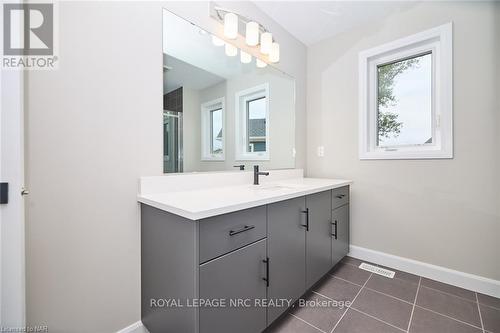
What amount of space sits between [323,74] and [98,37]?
2.13 meters

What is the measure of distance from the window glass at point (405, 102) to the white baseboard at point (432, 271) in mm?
1062

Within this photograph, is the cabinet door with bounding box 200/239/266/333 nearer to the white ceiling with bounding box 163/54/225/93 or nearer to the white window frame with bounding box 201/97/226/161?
the white window frame with bounding box 201/97/226/161

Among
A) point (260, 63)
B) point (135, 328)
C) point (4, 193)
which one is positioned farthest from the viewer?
point (260, 63)

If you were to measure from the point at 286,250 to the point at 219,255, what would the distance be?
20.4 inches

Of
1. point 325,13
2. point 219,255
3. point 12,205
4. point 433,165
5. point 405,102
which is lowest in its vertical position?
point 219,255

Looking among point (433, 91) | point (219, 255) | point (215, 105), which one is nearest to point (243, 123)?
point (215, 105)

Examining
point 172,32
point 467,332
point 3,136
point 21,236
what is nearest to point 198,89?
point 172,32

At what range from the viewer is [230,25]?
1577 millimetres

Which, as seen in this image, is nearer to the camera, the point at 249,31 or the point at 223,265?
the point at 223,265

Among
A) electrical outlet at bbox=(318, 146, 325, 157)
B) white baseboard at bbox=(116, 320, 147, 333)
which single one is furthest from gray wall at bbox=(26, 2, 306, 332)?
electrical outlet at bbox=(318, 146, 325, 157)

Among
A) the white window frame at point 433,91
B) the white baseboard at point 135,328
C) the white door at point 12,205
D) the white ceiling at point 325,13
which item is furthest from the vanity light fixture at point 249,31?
the white baseboard at point 135,328

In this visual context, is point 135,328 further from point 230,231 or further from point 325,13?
point 325,13

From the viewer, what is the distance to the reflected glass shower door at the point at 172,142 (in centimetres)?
131

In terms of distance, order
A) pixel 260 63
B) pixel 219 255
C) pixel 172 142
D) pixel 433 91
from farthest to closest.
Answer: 1. pixel 260 63
2. pixel 433 91
3. pixel 172 142
4. pixel 219 255
